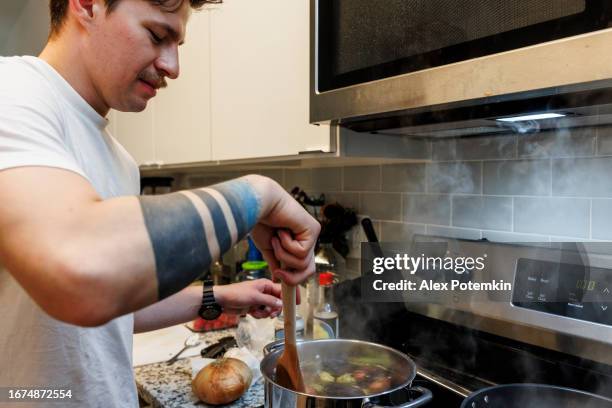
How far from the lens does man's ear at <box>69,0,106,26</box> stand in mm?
613

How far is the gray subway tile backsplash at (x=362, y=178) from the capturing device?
1409 mm

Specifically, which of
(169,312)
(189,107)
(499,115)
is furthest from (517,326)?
(189,107)

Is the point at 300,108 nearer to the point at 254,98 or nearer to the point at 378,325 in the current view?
the point at 254,98

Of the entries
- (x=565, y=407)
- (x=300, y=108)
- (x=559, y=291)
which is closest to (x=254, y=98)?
(x=300, y=108)

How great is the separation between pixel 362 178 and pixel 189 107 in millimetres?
635

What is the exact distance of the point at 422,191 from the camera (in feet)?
4.19

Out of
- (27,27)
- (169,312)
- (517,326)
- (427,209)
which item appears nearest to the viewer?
(169,312)

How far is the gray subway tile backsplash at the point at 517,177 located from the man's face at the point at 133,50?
2.57ft

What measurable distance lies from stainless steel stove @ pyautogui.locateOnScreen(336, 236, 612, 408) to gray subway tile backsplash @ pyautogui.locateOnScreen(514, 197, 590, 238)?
0.04 metres

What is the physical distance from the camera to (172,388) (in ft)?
3.52

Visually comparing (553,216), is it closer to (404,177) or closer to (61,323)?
(404,177)

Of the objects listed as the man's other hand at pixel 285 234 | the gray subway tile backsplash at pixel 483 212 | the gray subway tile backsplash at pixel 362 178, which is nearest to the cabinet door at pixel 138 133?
the gray subway tile backsplash at pixel 362 178

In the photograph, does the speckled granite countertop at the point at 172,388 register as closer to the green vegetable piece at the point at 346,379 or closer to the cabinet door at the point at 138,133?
the green vegetable piece at the point at 346,379

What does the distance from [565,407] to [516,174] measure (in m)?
0.51
